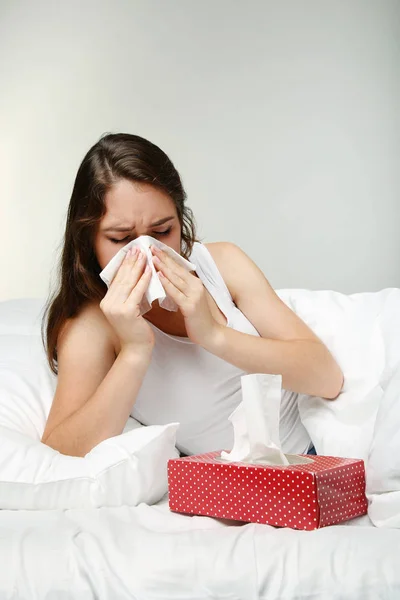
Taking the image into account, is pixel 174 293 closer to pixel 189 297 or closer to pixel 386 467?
pixel 189 297

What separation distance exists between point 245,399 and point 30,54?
199 cm

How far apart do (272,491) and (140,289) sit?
51 cm

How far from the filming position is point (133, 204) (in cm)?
152

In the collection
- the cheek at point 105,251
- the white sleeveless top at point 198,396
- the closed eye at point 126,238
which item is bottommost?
the white sleeveless top at point 198,396

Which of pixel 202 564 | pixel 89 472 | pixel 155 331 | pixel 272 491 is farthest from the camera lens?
pixel 155 331

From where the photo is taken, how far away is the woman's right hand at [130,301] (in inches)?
57.8

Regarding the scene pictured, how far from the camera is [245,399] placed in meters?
1.18

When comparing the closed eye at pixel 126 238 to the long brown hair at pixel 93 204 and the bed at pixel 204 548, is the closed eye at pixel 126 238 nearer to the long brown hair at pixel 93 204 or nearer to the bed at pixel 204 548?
the long brown hair at pixel 93 204

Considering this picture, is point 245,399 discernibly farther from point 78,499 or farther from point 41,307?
point 41,307

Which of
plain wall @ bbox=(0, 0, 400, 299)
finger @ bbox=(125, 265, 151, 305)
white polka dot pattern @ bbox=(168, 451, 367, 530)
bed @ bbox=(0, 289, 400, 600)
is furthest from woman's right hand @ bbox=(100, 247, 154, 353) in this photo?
plain wall @ bbox=(0, 0, 400, 299)

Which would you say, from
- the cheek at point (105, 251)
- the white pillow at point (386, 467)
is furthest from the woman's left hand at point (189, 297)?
the white pillow at point (386, 467)

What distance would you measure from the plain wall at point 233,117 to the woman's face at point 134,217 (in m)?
1.15

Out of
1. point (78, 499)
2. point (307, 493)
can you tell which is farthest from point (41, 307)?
point (307, 493)

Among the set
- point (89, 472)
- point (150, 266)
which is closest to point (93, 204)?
point (150, 266)
